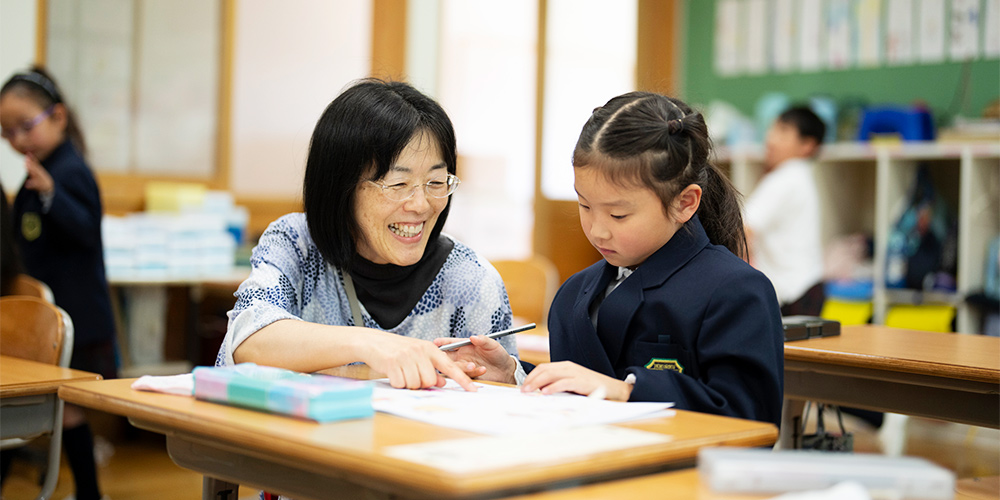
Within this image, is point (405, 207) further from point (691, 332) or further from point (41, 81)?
point (41, 81)

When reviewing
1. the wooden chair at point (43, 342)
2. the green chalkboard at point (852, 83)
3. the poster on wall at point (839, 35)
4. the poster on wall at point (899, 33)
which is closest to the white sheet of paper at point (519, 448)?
the wooden chair at point (43, 342)

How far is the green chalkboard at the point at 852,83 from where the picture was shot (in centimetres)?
475

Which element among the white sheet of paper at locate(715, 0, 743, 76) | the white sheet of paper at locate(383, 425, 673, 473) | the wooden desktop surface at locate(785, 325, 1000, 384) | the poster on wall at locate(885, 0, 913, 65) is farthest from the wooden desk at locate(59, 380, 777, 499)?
the white sheet of paper at locate(715, 0, 743, 76)

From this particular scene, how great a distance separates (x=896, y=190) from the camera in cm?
461

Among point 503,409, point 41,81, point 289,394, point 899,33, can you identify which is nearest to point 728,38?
point 899,33

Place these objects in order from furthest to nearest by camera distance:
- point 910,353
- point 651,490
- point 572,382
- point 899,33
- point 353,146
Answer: point 899,33, point 910,353, point 353,146, point 572,382, point 651,490

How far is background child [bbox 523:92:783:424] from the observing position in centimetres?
124

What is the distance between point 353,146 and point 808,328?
3.42 ft

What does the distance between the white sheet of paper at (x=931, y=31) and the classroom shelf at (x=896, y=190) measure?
1.91 ft

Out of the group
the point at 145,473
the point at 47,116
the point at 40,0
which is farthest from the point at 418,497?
the point at 40,0

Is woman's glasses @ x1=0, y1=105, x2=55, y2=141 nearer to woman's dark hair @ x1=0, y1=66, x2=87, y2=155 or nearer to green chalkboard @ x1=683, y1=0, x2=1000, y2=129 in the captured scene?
woman's dark hair @ x1=0, y1=66, x2=87, y2=155

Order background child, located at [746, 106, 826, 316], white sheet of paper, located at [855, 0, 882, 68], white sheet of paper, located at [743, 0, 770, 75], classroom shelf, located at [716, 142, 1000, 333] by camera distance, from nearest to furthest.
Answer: background child, located at [746, 106, 826, 316] < classroom shelf, located at [716, 142, 1000, 333] < white sheet of paper, located at [855, 0, 882, 68] < white sheet of paper, located at [743, 0, 770, 75]

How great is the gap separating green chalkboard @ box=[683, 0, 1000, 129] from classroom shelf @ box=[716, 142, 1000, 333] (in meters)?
0.36

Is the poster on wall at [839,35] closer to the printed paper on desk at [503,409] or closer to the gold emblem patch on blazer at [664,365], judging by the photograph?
the gold emblem patch on blazer at [664,365]
